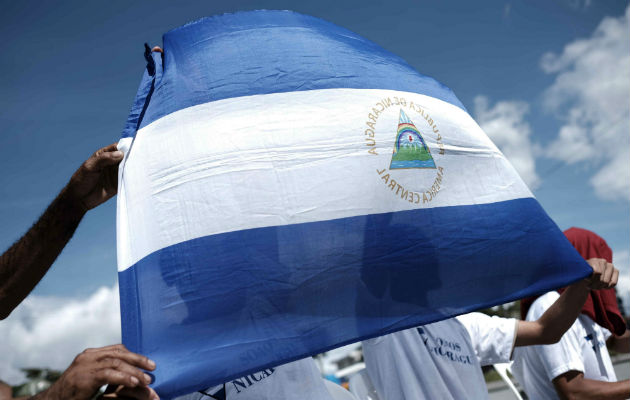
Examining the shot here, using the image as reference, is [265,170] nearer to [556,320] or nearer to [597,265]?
[597,265]

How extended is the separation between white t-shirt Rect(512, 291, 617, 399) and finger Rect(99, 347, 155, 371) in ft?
7.68

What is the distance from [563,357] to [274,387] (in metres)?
1.94

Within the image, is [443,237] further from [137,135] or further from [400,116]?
[137,135]

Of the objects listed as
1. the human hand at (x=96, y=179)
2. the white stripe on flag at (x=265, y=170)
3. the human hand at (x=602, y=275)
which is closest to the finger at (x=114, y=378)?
the white stripe on flag at (x=265, y=170)

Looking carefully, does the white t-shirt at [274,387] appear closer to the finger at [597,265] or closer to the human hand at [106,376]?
Result: the human hand at [106,376]

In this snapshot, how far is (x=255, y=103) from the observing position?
1387 millimetres

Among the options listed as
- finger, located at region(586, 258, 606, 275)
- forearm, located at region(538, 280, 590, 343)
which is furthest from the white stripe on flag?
forearm, located at region(538, 280, 590, 343)

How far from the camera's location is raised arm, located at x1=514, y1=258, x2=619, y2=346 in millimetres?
1851

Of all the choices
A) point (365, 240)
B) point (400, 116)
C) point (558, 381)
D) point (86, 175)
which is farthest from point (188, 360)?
point (558, 381)

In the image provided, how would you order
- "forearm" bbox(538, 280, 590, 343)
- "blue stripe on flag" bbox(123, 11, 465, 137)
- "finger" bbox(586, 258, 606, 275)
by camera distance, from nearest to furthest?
"blue stripe on flag" bbox(123, 11, 465, 137) → "finger" bbox(586, 258, 606, 275) → "forearm" bbox(538, 280, 590, 343)

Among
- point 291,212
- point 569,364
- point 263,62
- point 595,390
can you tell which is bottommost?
point 595,390

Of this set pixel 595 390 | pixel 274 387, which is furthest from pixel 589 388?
pixel 274 387

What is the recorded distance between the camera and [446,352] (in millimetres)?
2043

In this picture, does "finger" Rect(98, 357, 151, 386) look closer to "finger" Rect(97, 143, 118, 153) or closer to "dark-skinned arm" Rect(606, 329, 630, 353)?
"finger" Rect(97, 143, 118, 153)
